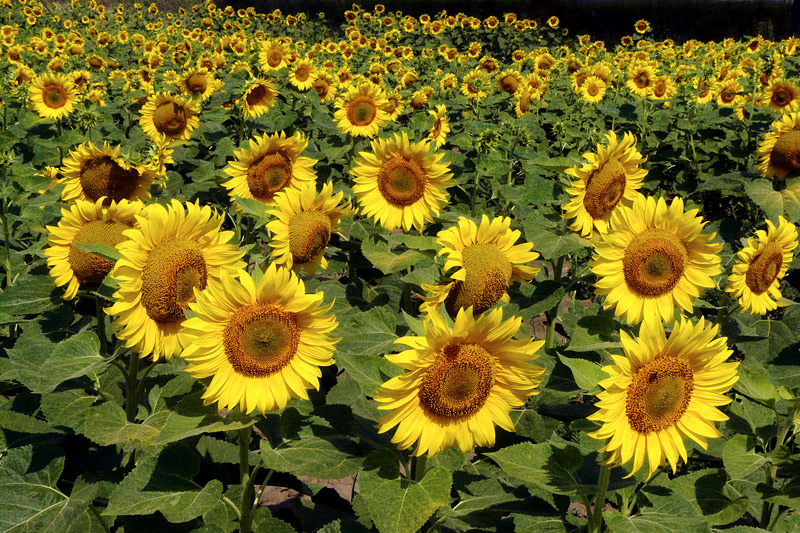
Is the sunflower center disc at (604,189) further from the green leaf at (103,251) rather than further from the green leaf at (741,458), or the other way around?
the green leaf at (103,251)

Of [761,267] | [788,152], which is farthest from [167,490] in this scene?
[788,152]

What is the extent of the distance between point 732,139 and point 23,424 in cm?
797

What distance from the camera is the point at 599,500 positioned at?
1.87 meters

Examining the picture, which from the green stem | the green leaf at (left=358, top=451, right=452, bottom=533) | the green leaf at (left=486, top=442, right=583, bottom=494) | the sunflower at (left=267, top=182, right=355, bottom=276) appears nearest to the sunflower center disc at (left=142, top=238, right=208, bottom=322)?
the sunflower at (left=267, top=182, right=355, bottom=276)

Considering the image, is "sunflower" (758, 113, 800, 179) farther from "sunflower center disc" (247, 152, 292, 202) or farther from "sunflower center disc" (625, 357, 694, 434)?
"sunflower center disc" (247, 152, 292, 202)

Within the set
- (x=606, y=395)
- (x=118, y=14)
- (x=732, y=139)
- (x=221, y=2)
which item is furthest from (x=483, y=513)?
(x=221, y=2)

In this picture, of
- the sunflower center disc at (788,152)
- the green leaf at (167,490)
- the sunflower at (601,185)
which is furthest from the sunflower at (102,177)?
the sunflower center disc at (788,152)

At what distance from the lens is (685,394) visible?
1721 millimetres

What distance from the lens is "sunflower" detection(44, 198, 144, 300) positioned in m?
2.23

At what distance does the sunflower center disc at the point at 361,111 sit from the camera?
202 inches

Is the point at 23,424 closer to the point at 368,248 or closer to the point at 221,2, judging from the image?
the point at 368,248

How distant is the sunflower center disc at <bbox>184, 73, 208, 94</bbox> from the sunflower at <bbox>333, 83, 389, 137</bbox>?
1768mm

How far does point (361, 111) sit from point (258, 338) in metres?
3.74

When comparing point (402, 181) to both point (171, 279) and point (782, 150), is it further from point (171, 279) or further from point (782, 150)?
point (782, 150)
